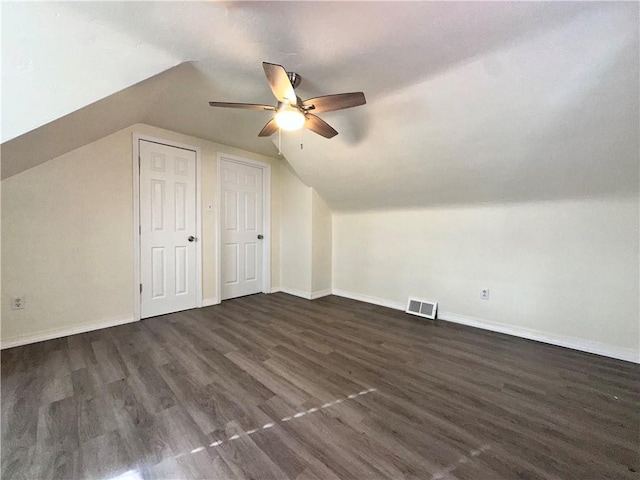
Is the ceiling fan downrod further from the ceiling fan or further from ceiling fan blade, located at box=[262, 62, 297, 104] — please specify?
ceiling fan blade, located at box=[262, 62, 297, 104]

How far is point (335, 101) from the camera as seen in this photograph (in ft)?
6.11

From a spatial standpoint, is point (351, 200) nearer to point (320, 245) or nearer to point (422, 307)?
point (320, 245)

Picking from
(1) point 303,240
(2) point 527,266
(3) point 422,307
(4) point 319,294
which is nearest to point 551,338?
(2) point 527,266

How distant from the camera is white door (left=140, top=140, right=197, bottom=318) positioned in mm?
3029

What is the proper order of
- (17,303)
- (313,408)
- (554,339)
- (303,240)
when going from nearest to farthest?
(313,408)
(17,303)
(554,339)
(303,240)

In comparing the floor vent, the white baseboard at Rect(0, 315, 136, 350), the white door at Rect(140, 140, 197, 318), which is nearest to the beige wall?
the white baseboard at Rect(0, 315, 136, 350)

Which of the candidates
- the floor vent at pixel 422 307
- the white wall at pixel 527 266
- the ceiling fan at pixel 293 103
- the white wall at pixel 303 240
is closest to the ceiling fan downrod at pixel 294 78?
the ceiling fan at pixel 293 103

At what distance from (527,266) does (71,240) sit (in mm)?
4647

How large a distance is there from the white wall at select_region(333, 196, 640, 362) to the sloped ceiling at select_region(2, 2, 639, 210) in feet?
0.88

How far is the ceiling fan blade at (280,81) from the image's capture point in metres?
1.53

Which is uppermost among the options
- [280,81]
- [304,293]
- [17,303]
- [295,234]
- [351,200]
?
[280,81]

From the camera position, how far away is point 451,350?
2348 millimetres

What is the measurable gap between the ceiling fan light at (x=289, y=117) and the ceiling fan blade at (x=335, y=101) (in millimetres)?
85

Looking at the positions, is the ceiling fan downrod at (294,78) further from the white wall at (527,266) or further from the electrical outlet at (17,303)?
the electrical outlet at (17,303)
